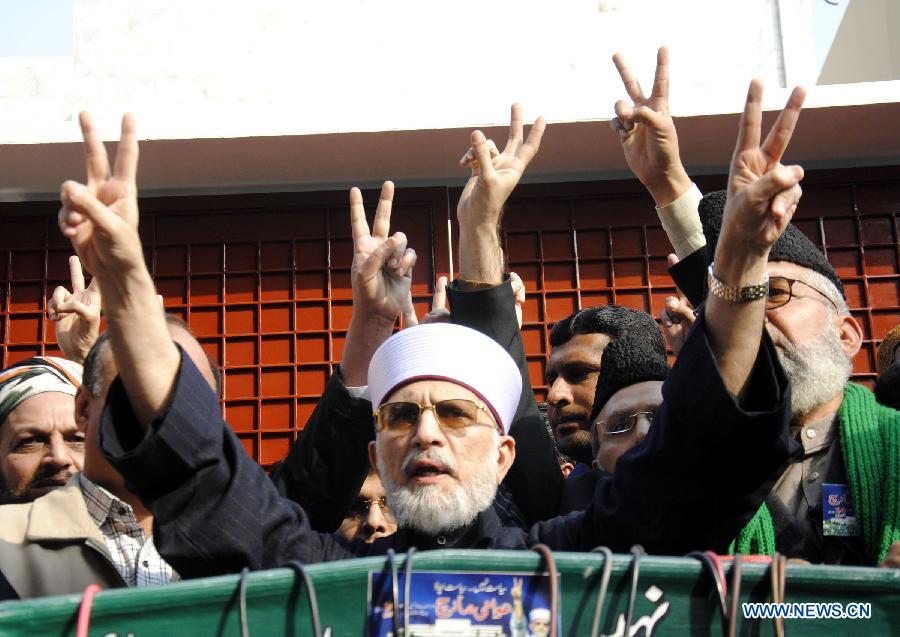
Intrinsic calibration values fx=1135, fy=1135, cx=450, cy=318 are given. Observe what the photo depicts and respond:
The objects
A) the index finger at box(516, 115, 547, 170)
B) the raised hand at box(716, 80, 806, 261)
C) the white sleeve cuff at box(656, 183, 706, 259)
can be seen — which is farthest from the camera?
the index finger at box(516, 115, 547, 170)

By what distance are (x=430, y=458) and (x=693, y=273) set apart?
0.93 m

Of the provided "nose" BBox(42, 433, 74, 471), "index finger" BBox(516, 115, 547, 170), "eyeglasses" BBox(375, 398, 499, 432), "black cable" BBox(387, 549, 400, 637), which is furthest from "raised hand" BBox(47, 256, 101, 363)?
"black cable" BBox(387, 549, 400, 637)

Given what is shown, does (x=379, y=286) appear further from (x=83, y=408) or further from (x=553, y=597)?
(x=553, y=597)

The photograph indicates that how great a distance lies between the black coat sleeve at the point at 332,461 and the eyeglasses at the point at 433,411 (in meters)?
0.35

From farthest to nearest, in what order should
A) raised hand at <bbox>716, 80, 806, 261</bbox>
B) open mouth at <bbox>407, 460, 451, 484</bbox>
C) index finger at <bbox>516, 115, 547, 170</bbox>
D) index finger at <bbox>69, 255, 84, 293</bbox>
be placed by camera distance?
Answer: index finger at <bbox>69, 255, 84, 293</bbox> < index finger at <bbox>516, 115, 547, 170</bbox> < open mouth at <bbox>407, 460, 451, 484</bbox> < raised hand at <bbox>716, 80, 806, 261</bbox>

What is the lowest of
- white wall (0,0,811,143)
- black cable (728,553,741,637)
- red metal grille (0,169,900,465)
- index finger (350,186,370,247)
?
black cable (728,553,741,637)

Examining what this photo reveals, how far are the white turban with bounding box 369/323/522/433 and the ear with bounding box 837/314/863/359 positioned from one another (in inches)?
34.4

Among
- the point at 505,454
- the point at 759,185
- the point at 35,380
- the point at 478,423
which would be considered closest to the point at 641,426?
the point at 505,454

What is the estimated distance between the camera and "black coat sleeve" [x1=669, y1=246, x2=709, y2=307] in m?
3.03

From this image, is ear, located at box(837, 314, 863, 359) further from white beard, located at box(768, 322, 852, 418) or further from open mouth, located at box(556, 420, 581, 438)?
open mouth, located at box(556, 420, 581, 438)

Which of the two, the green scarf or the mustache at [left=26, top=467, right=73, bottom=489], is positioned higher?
the mustache at [left=26, top=467, right=73, bottom=489]


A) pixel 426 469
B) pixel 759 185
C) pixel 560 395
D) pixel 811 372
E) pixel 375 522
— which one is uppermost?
pixel 759 185

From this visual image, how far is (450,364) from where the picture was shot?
111 inches

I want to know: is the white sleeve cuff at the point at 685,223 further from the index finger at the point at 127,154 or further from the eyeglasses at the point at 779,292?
the index finger at the point at 127,154
